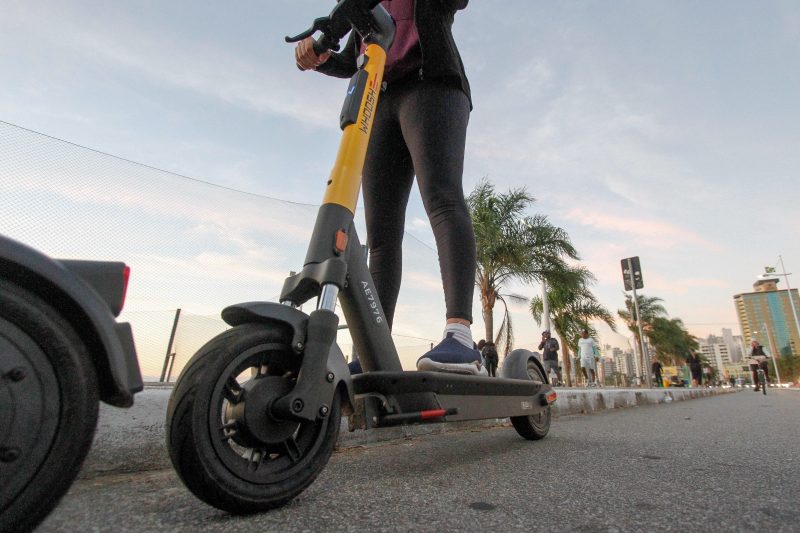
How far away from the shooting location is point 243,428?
0.95 m

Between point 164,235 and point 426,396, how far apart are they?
223 inches

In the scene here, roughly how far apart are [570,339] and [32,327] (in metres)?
20.4

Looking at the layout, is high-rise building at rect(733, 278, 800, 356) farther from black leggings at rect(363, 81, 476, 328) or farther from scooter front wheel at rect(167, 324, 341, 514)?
scooter front wheel at rect(167, 324, 341, 514)

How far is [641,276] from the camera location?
43.0ft

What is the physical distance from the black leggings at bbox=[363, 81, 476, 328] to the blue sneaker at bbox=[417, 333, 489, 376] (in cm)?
12

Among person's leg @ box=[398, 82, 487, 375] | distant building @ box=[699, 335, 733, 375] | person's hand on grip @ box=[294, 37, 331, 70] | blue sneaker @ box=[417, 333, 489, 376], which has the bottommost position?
blue sneaker @ box=[417, 333, 489, 376]

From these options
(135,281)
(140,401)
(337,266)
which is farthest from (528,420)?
(135,281)

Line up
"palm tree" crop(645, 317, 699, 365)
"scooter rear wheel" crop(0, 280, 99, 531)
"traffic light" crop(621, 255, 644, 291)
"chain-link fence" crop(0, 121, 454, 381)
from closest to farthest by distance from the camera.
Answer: "scooter rear wheel" crop(0, 280, 99, 531), "chain-link fence" crop(0, 121, 454, 381), "traffic light" crop(621, 255, 644, 291), "palm tree" crop(645, 317, 699, 365)

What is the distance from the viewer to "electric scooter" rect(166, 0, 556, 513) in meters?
0.90

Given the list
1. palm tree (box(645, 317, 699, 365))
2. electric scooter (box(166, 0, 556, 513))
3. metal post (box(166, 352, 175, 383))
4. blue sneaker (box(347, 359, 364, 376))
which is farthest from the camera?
palm tree (box(645, 317, 699, 365))

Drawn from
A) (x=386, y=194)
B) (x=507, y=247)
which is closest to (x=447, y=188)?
(x=386, y=194)

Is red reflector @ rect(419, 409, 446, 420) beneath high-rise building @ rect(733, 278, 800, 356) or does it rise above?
beneath

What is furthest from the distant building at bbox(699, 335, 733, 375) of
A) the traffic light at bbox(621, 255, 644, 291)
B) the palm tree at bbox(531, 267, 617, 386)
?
the traffic light at bbox(621, 255, 644, 291)

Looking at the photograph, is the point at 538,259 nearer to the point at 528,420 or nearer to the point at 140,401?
the point at 528,420
